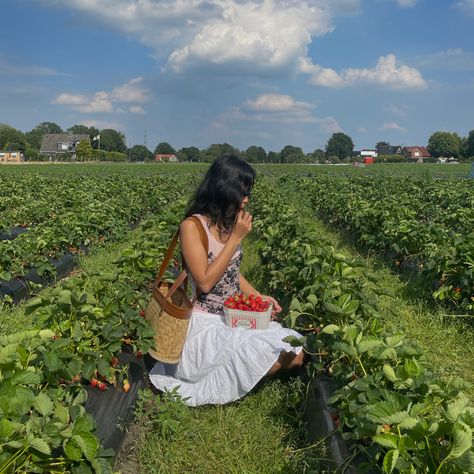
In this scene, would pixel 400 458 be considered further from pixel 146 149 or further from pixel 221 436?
pixel 146 149

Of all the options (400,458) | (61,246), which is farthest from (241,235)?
(61,246)

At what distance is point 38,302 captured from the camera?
2803 mm

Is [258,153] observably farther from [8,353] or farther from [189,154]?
[8,353]

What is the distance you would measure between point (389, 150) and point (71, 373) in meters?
141

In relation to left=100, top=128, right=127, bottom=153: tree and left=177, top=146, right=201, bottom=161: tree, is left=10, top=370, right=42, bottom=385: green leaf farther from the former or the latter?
left=100, top=128, right=127, bottom=153: tree

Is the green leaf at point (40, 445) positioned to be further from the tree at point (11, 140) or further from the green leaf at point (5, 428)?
the tree at point (11, 140)

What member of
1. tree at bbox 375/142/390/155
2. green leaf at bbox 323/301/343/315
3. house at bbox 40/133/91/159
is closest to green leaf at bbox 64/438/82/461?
green leaf at bbox 323/301/343/315

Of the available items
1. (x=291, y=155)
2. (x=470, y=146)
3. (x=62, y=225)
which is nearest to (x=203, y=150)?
(x=291, y=155)

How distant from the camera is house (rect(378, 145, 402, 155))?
433 feet

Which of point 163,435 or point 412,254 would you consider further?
point 412,254

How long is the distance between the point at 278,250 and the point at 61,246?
3.36 m

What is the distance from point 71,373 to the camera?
2.31 meters

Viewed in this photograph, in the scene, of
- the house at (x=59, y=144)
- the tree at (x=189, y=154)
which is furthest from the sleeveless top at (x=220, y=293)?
the house at (x=59, y=144)

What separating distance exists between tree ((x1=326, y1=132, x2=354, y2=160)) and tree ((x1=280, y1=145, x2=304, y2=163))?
1851cm
